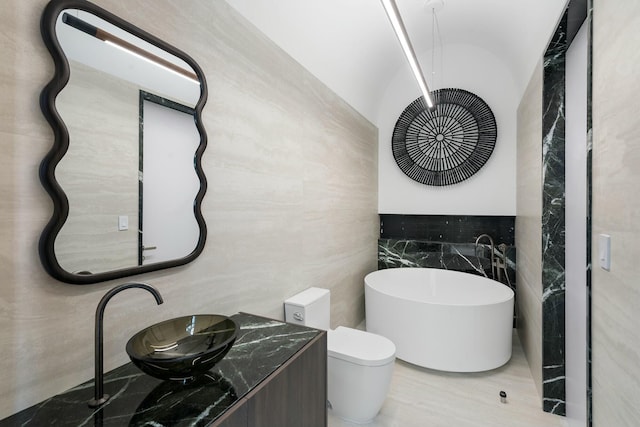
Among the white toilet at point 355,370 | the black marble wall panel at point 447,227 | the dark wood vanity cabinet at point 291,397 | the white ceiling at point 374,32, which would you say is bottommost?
the white toilet at point 355,370

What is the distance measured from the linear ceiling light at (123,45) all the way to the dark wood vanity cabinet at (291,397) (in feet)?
4.40

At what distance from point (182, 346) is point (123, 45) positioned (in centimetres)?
119

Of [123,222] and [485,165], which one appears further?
[485,165]

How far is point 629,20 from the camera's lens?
3.21 feet

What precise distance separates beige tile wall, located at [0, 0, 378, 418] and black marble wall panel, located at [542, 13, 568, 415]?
1.60 m

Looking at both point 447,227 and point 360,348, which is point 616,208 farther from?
point 447,227

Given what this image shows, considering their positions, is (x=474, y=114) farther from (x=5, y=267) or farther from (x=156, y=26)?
(x=5, y=267)

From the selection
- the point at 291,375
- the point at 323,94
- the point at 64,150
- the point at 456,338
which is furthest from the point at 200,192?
the point at 456,338

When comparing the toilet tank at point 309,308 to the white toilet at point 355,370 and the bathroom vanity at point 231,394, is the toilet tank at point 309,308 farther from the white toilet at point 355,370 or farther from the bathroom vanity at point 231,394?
the bathroom vanity at point 231,394

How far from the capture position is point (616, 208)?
1.07 meters

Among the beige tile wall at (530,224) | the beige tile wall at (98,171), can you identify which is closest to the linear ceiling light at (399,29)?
the beige tile wall at (530,224)

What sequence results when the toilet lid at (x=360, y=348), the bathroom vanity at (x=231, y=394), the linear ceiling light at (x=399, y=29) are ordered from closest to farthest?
the bathroom vanity at (x=231, y=394) < the linear ceiling light at (x=399, y=29) < the toilet lid at (x=360, y=348)

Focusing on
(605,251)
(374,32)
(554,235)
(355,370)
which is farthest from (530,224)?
(374,32)

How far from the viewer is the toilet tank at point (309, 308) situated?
209 centimetres
